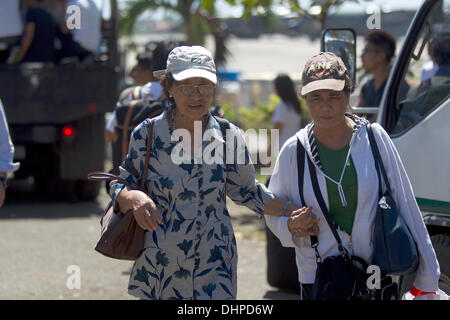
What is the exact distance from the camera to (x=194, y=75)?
386 centimetres

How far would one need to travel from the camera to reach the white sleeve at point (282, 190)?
3.90m

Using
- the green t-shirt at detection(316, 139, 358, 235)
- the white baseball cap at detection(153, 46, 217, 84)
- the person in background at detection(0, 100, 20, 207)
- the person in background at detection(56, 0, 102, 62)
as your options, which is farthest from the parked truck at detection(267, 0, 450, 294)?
the person in background at detection(56, 0, 102, 62)

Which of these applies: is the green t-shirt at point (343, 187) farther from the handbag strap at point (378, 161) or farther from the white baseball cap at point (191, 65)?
the white baseball cap at point (191, 65)

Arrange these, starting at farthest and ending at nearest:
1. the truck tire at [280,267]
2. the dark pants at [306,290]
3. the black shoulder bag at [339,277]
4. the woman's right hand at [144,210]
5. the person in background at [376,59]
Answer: the truck tire at [280,267], the person in background at [376,59], the dark pants at [306,290], the woman's right hand at [144,210], the black shoulder bag at [339,277]

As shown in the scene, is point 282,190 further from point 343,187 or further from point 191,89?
point 191,89

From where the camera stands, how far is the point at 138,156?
155 inches

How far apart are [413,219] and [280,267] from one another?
3.16 metres

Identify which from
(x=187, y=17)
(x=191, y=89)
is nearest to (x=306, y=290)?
(x=191, y=89)

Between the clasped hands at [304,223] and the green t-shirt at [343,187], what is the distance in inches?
3.6

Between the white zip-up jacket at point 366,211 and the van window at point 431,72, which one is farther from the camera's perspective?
the van window at point 431,72

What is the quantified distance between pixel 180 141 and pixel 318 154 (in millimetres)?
605

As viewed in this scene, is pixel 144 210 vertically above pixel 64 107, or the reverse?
pixel 144 210

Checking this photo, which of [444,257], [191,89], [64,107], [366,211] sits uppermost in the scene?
[191,89]

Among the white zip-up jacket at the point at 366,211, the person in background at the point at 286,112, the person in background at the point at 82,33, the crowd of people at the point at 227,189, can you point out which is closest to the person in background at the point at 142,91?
the crowd of people at the point at 227,189
